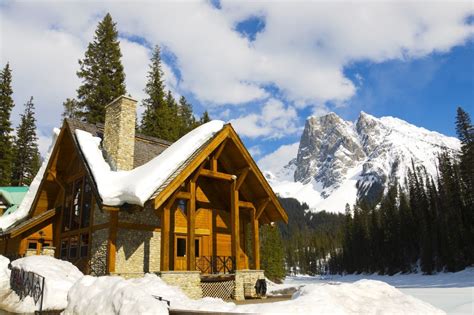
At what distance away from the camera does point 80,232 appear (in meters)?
18.9

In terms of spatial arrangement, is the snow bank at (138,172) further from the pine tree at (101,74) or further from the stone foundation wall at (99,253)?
the pine tree at (101,74)

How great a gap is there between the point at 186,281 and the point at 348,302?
7.78 metres

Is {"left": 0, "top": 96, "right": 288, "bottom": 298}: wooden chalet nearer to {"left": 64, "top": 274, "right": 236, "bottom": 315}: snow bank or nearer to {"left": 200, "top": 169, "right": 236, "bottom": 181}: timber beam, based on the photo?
{"left": 200, "top": 169, "right": 236, "bottom": 181}: timber beam

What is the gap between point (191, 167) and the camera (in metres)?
16.1

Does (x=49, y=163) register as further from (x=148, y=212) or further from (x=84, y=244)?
(x=148, y=212)

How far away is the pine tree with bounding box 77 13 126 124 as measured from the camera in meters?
39.5

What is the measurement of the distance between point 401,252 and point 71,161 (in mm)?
75949

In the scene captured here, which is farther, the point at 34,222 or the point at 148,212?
the point at 34,222

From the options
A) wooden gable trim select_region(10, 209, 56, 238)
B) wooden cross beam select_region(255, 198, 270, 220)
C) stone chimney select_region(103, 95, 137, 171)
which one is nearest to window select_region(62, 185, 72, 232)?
wooden gable trim select_region(10, 209, 56, 238)

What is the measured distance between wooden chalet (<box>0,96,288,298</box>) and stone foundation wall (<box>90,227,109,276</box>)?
0.04 metres

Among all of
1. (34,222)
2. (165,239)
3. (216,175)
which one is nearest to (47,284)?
(165,239)

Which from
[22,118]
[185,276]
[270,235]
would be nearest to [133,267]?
[185,276]

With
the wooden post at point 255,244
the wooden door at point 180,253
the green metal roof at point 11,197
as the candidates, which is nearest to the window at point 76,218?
the wooden door at point 180,253

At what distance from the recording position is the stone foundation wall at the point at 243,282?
17.0m
